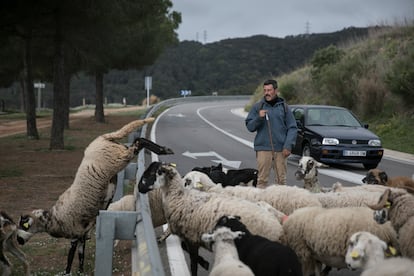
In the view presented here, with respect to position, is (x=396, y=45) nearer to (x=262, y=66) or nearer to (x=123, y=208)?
(x=123, y=208)

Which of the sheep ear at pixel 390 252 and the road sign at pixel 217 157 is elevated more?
the sheep ear at pixel 390 252

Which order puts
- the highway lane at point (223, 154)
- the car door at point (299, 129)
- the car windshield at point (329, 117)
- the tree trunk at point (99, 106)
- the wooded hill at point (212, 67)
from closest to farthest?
the highway lane at point (223, 154)
the car door at point (299, 129)
the car windshield at point (329, 117)
the tree trunk at point (99, 106)
the wooded hill at point (212, 67)

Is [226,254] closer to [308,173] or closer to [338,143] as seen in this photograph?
[308,173]

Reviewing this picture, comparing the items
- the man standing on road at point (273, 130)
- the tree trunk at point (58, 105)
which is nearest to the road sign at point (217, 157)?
the tree trunk at point (58, 105)

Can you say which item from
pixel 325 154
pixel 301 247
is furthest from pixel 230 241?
pixel 325 154

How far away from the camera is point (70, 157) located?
56.3 feet

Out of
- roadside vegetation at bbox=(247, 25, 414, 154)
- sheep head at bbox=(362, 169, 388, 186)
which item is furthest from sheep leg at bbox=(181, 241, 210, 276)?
roadside vegetation at bbox=(247, 25, 414, 154)

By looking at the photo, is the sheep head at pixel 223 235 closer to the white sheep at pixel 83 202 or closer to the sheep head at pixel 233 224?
the sheep head at pixel 233 224

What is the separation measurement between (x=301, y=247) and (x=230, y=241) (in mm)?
1083

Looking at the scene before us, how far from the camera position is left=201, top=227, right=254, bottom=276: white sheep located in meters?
4.67

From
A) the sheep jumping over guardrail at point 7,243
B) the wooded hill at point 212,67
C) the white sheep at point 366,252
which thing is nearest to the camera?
the white sheep at point 366,252

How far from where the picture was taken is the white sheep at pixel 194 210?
19.3 feet

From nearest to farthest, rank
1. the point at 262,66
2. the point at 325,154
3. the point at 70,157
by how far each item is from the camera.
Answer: the point at 325,154 < the point at 70,157 < the point at 262,66

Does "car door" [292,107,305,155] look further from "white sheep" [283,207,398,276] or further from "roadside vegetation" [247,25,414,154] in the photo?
"white sheep" [283,207,398,276]
